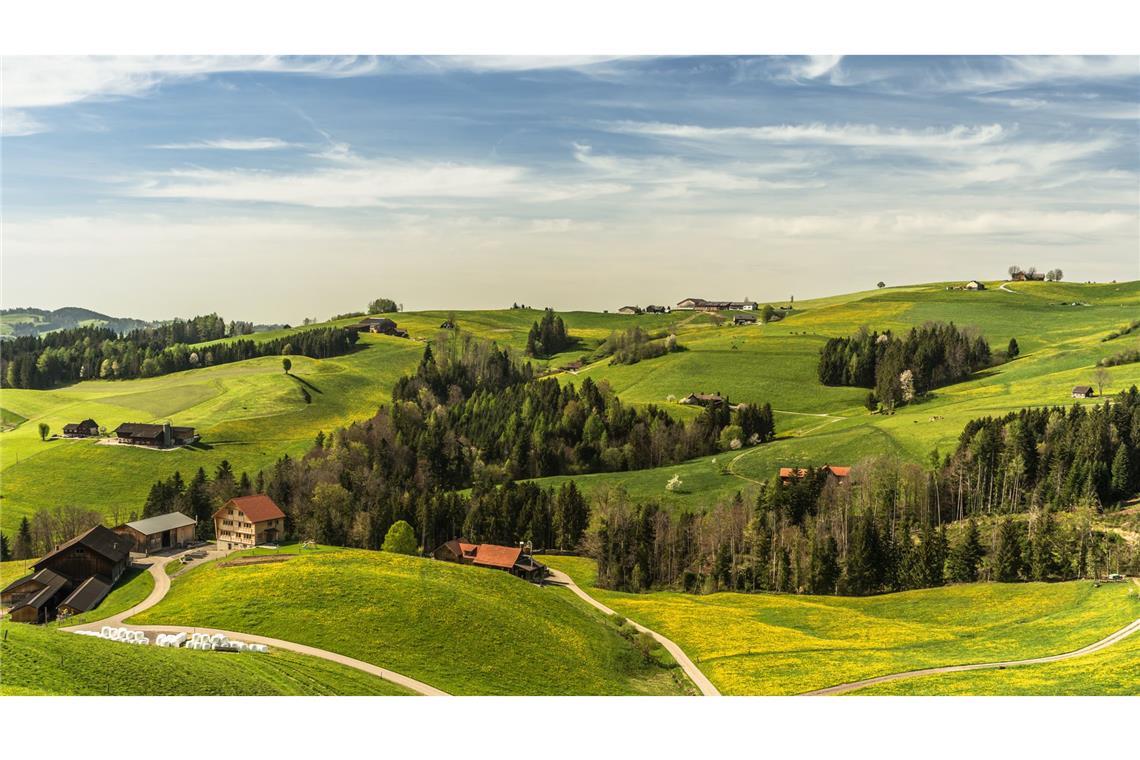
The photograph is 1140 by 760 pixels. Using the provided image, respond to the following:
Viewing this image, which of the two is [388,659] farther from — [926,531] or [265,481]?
[926,531]

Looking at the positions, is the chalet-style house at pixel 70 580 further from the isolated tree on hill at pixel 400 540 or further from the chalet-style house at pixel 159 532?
the isolated tree on hill at pixel 400 540

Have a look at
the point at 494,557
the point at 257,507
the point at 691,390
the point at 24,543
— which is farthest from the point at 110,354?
the point at 691,390

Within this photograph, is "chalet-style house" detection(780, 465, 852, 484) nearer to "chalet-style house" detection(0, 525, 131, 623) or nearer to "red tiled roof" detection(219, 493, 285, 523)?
"red tiled roof" detection(219, 493, 285, 523)

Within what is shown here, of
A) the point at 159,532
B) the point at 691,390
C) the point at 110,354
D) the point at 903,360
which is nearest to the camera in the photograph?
the point at 159,532

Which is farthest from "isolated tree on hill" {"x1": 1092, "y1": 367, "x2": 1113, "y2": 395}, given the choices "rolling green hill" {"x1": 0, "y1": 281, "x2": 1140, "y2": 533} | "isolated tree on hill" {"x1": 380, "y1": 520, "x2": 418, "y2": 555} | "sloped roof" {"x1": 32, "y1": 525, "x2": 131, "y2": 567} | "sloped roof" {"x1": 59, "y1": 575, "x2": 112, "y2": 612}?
"sloped roof" {"x1": 59, "y1": 575, "x2": 112, "y2": 612}

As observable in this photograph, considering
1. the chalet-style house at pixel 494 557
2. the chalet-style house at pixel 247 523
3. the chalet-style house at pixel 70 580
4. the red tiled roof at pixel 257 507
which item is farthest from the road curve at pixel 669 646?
the chalet-style house at pixel 70 580

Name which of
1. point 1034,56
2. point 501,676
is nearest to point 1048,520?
point 1034,56

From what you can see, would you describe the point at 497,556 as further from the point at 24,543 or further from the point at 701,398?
the point at 701,398
